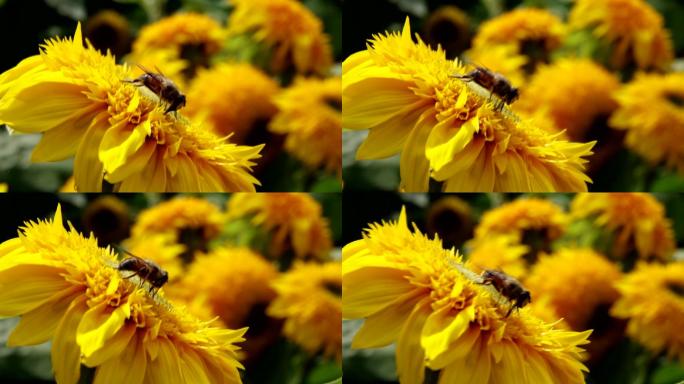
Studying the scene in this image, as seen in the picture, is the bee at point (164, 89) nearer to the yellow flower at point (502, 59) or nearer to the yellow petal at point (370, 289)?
the yellow petal at point (370, 289)

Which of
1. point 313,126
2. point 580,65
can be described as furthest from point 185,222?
point 580,65

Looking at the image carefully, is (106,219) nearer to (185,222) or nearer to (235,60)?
(185,222)

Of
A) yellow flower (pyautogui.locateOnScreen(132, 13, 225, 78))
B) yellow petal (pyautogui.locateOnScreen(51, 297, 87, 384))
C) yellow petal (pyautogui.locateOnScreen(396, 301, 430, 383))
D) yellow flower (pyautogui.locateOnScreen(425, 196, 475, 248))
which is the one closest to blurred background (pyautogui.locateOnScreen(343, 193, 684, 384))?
yellow flower (pyautogui.locateOnScreen(425, 196, 475, 248))

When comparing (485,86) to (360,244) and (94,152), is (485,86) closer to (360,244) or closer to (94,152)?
(360,244)

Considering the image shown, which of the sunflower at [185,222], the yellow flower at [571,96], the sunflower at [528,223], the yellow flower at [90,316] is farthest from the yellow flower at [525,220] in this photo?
the yellow flower at [90,316]

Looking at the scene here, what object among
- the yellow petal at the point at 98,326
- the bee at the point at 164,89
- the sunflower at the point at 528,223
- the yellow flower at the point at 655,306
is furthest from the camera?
the yellow flower at the point at 655,306

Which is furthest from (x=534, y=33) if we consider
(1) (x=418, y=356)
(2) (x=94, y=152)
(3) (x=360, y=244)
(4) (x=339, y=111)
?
(2) (x=94, y=152)

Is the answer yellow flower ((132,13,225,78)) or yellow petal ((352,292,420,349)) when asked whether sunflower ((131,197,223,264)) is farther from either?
yellow petal ((352,292,420,349))
